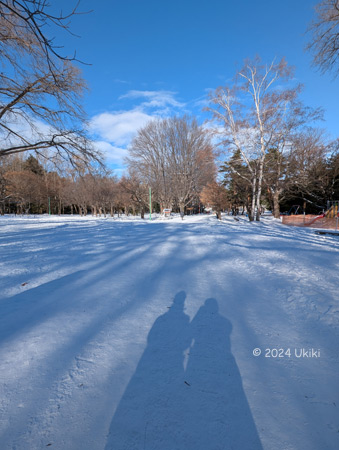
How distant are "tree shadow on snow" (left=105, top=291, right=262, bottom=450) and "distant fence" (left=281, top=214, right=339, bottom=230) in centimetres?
1670

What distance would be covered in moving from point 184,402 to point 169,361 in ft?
1.40

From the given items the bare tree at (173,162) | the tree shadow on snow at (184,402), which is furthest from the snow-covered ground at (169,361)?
the bare tree at (173,162)

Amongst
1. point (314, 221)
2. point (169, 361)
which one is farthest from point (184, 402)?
point (314, 221)

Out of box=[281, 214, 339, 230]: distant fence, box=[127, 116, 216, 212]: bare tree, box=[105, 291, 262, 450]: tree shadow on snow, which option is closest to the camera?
box=[105, 291, 262, 450]: tree shadow on snow

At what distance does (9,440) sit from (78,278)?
2.74 metres

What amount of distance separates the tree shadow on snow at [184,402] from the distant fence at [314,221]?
16696mm

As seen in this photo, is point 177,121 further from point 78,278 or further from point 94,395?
point 94,395

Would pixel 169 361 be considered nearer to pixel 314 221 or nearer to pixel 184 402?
pixel 184 402

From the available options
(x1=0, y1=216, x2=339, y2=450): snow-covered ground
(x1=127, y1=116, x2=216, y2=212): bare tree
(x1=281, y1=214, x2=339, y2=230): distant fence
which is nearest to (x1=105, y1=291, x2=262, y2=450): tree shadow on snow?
(x1=0, y1=216, x2=339, y2=450): snow-covered ground

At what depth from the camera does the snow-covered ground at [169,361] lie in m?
1.37

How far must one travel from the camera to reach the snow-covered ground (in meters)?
1.37

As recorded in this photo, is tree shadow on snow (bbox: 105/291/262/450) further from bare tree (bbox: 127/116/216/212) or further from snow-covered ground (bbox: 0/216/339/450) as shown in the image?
bare tree (bbox: 127/116/216/212)

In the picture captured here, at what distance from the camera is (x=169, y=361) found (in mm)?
1963

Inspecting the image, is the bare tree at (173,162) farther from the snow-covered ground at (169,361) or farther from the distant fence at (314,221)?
the snow-covered ground at (169,361)
